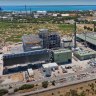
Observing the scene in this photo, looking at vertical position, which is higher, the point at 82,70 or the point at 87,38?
the point at 87,38

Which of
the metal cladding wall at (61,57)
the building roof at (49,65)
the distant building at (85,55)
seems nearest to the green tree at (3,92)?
the building roof at (49,65)

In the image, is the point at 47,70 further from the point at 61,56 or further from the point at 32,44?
the point at 32,44

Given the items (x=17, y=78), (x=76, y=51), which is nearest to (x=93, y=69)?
(x=76, y=51)

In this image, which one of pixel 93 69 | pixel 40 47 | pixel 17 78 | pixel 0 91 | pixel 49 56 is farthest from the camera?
pixel 40 47

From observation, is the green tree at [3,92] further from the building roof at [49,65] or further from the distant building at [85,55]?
the distant building at [85,55]

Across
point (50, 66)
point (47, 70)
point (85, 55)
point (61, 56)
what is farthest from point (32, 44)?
point (85, 55)

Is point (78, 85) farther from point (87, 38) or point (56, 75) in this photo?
point (87, 38)
